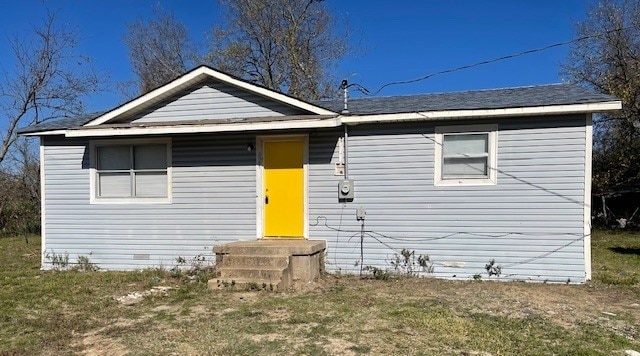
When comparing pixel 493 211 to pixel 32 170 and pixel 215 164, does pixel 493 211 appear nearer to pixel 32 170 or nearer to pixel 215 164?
pixel 215 164

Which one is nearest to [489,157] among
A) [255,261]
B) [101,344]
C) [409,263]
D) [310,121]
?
[409,263]

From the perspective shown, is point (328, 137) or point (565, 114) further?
point (328, 137)

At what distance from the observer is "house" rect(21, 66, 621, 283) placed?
7.43 meters

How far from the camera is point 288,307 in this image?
591 cm

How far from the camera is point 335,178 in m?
8.33

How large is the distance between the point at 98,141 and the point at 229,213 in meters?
3.10

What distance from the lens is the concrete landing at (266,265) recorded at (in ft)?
22.7

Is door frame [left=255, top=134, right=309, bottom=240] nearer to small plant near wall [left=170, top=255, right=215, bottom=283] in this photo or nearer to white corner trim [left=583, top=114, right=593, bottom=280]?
small plant near wall [left=170, top=255, right=215, bottom=283]

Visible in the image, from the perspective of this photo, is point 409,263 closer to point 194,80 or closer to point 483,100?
point 483,100

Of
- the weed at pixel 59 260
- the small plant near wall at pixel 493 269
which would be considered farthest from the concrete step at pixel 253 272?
the weed at pixel 59 260

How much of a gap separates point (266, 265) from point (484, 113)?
4230 millimetres

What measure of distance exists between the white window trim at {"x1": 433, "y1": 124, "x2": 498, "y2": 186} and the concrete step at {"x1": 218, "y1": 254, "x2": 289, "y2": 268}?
9.66 feet

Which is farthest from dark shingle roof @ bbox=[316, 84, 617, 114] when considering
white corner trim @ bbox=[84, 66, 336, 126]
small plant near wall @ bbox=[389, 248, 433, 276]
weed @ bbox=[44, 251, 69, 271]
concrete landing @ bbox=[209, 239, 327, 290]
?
weed @ bbox=[44, 251, 69, 271]

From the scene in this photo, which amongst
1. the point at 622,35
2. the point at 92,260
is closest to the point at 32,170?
the point at 92,260
